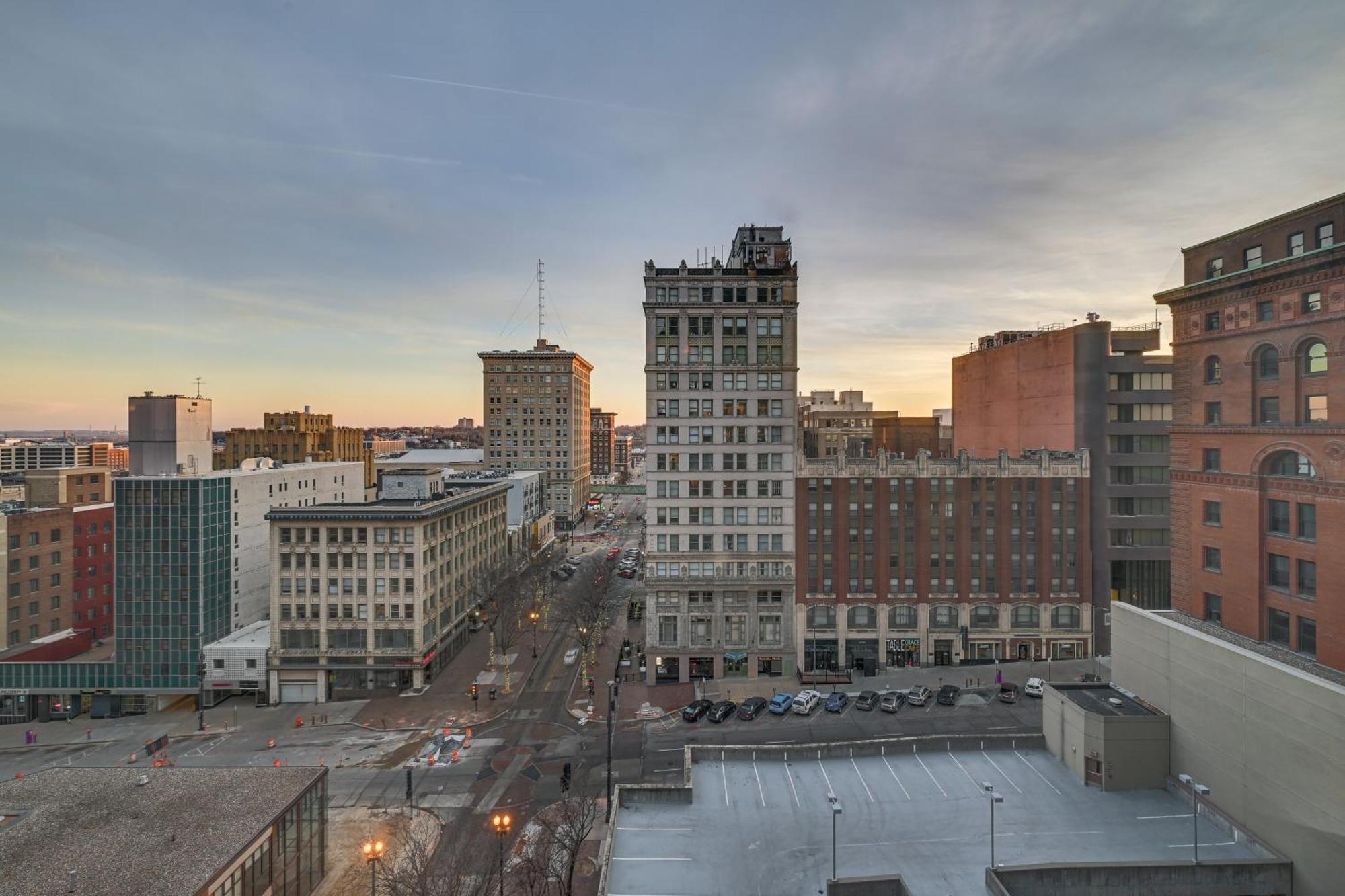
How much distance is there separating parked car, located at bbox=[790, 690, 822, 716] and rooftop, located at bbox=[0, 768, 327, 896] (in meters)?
35.3

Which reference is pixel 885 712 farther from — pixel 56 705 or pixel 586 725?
pixel 56 705

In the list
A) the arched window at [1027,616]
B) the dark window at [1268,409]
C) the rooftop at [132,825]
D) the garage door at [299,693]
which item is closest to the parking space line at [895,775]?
the dark window at [1268,409]

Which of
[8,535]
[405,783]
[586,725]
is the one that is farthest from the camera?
[8,535]

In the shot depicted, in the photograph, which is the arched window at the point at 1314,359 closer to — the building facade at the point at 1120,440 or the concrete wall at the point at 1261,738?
the concrete wall at the point at 1261,738

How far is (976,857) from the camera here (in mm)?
22969

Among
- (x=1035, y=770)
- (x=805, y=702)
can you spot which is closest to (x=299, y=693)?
(x=805, y=702)

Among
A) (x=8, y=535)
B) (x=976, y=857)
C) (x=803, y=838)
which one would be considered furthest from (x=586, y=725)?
(x=8, y=535)

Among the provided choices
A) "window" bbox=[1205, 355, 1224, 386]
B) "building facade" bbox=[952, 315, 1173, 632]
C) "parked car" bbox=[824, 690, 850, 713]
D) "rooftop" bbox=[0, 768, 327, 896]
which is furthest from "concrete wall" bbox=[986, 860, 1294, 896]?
"building facade" bbox=[952, 315, 1173, 632]

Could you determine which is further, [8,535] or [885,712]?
[8,535]

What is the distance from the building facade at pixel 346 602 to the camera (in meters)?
55.8

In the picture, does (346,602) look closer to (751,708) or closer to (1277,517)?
(751,708)

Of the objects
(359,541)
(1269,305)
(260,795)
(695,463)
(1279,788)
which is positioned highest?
(1269,305)

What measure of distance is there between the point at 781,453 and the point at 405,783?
1618 inches

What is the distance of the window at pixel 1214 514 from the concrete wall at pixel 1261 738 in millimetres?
7113
